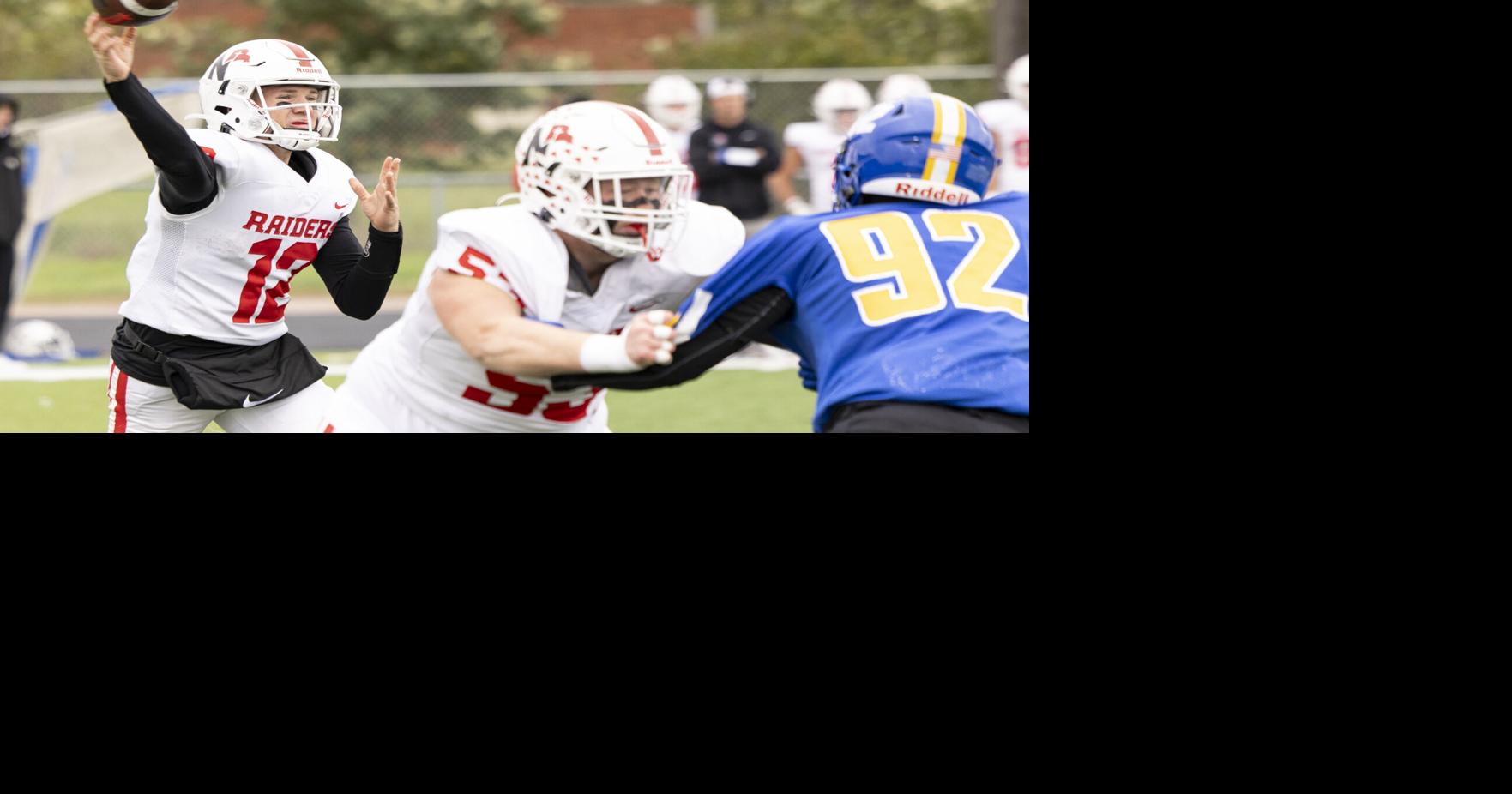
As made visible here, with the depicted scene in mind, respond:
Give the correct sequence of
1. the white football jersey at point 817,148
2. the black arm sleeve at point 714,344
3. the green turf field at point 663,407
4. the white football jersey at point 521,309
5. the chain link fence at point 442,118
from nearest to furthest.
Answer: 1. the black arm sleeve at point 714,344
2. the white football jersey at point 521,309
3. the green turf field at point 663,407
4. the white football jersey at point 817,148
5. the chain link fence at point 442,118

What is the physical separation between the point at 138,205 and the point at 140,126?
7.14 meters

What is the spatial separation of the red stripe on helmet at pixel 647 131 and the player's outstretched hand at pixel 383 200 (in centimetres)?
48

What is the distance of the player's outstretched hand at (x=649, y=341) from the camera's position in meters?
2.54

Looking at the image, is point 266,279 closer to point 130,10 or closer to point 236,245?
point 236,245

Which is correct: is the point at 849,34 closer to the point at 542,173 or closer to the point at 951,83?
the point at 951,83

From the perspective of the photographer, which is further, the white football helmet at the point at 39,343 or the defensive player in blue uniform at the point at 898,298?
the white football helmet at the point at 39,343

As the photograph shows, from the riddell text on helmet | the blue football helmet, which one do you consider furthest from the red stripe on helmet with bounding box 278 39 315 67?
the riddell text on helmet

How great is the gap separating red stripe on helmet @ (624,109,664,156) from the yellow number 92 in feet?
1.33

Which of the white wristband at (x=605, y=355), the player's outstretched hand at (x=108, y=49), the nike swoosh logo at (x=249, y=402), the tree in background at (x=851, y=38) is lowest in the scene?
the nike swoosh logo at (x=249, y=402)

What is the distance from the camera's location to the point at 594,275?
2994 millimetres

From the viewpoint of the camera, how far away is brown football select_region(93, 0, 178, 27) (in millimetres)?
2498

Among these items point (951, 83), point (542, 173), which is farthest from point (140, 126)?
point (951, 83)

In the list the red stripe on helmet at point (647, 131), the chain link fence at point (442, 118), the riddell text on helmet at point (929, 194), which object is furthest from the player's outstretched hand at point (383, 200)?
the chain link fence at point (442, 118)

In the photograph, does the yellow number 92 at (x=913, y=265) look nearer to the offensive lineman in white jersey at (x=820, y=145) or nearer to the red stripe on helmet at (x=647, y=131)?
the red stripe on helmet at (x=647, y=131)
